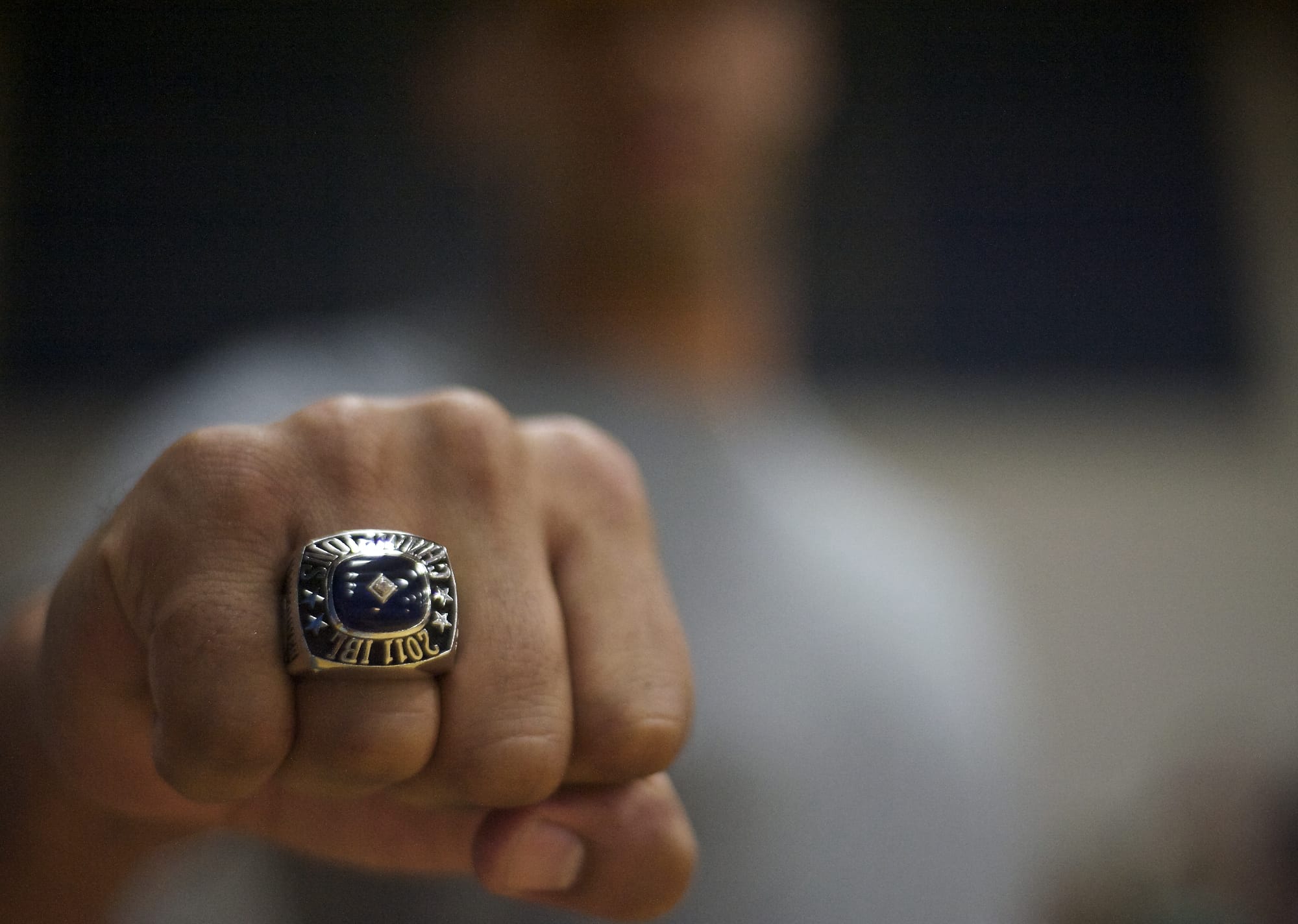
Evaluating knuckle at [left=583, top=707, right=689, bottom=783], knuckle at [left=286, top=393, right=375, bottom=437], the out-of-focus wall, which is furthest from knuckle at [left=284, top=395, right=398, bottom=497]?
the out-of-focus wall

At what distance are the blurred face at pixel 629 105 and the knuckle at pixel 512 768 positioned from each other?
94cm

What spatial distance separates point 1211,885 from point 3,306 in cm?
196

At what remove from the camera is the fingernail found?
324 mm

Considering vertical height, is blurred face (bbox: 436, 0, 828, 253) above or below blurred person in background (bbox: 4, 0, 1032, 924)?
above

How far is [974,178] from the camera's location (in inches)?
68.2

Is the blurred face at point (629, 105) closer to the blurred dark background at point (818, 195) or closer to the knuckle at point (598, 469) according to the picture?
the blurred dark background at point (818, 195)

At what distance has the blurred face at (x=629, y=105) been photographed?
43.1 inches

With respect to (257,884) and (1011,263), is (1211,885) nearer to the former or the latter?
(1011,263)

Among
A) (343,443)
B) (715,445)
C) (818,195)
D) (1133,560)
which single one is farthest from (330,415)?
(1133,560)

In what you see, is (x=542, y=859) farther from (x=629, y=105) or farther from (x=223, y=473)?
(x=629, y=105)

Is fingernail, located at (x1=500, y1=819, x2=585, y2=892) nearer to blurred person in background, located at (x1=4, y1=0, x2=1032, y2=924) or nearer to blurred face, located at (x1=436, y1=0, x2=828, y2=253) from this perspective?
blurred person in background, located at (x1=4, y1=0, x2=1032, y2=924)

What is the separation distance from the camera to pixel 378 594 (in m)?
0.28

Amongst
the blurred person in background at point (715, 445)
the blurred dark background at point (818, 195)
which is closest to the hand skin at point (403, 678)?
the blurred person in background at point (715, 445)

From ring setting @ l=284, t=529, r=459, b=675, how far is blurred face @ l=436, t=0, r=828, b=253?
3.02ft
